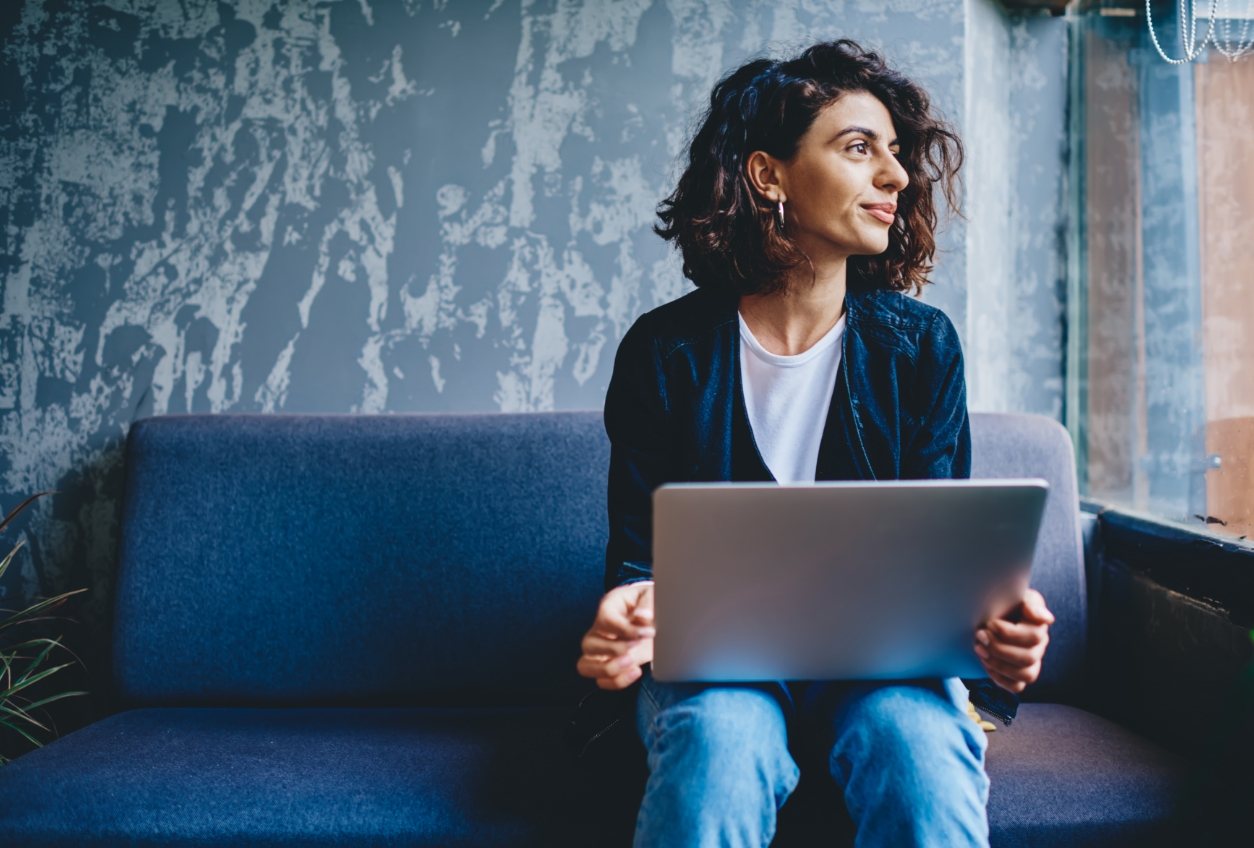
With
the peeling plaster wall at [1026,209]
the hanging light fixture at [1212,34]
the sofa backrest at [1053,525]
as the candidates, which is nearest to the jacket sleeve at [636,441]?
the sofa backrest at [1053,525]

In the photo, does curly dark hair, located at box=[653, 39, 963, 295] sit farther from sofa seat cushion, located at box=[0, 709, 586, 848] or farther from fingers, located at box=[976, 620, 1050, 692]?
sofa seat cushion, located at box=[0, 709, 586, 848]

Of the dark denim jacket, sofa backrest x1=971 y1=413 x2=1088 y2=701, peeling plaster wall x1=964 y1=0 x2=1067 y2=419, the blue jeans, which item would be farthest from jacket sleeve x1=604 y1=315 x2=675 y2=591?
peeling plaster wall x1=964 y1=0 x2=1067 y2=419

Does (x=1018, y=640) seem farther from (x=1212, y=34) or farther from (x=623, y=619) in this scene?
(x=1212, y=34)

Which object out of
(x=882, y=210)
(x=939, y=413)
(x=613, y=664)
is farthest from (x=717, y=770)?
(x=882, y=210)

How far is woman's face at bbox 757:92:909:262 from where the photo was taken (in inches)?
43.9

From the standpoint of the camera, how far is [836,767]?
869 millimetres

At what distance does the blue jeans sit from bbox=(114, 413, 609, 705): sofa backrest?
545 millimetres

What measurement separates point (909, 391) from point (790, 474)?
0.71 feet

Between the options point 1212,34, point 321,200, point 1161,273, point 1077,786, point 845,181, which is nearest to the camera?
point 1077,786

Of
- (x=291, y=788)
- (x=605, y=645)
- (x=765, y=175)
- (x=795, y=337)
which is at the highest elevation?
(x=765, y=175)

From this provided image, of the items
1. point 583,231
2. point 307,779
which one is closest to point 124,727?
point 307,779

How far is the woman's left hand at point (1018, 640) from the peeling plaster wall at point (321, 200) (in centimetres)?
99

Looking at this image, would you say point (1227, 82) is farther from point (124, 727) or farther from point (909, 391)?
point (124, 727)

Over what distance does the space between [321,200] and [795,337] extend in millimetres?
1051
